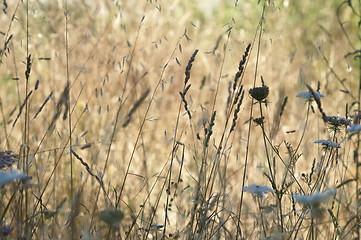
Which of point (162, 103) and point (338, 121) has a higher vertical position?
point (162, 103)

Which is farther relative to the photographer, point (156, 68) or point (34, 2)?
point (156, 68)

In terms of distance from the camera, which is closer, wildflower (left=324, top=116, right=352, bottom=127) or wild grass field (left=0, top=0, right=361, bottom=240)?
wildflower (left=324, top=116, right=352, bottom=127)

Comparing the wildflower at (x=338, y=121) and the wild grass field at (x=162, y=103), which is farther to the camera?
the wild grass field at (x=162, y=103)

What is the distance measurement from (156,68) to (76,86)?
684 mm

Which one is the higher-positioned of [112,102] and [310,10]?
[310,10]

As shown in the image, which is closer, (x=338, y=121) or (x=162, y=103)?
(x=338, y=121)

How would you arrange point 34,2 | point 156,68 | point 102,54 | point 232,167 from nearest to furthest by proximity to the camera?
point 34,2, point 232,167, point 102,54, point 156,68

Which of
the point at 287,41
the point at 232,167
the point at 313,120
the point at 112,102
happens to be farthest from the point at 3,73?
the point at 287,41

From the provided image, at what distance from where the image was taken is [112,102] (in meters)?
3.61

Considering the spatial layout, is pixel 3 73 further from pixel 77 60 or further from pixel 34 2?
pixel 34 2

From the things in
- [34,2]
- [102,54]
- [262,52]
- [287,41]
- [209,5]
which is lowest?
[34,2]

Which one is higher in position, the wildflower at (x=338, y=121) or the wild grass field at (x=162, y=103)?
the wild grass field at (x=162, y=103)

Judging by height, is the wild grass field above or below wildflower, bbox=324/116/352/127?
above

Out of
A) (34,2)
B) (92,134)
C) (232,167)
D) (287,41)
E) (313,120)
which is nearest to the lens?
(34,2)
